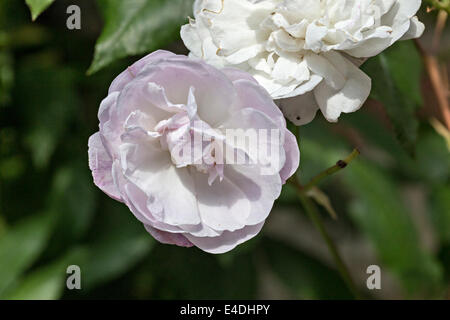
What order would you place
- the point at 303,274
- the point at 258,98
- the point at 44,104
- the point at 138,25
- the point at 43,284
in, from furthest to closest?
1. the point at 303,274
2. the point at 44,104
3. the point at 43,284
4. the point at 138,25
5. the point at 258,98

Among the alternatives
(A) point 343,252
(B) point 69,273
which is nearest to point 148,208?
(B) point 69,273

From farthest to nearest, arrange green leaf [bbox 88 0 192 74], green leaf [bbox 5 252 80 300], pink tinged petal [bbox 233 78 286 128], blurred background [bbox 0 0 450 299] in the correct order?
1. blurred background [bbox 0 0 450 299]
2. green leaf [bbox 5 252 80 300]
3. green leaf [bbox 88 0 192 74]
4. pink tinged petal [bbox 233 78 286 128]

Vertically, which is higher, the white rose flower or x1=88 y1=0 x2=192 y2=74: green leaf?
the white rose flower

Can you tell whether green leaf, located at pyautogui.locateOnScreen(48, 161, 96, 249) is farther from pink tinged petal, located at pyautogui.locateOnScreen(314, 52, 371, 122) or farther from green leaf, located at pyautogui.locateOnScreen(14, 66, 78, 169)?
pink tinged petal, located at pyautogui.locateOnScreen(314, 52, 371, 122)

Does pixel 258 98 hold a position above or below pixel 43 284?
above

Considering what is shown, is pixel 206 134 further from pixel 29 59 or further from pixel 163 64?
pixel 29 59

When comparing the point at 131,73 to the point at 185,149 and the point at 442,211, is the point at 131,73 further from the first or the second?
the point at 442,211

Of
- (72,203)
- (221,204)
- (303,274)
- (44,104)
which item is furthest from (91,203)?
(221,204)

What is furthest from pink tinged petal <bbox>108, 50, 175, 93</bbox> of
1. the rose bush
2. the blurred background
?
the blurred background
